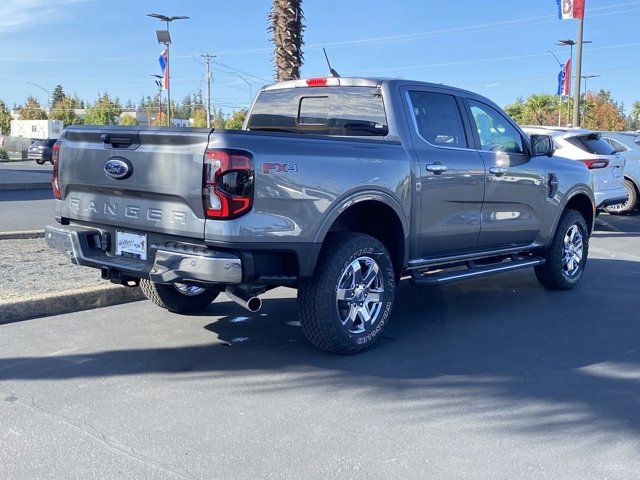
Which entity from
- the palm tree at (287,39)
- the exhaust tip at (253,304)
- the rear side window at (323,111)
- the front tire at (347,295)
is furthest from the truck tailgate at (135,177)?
the palm tree at (287,39)

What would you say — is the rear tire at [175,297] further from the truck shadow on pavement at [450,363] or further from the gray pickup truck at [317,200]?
the truck shadow on pavement at [450,363]

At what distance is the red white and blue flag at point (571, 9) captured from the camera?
1909cm

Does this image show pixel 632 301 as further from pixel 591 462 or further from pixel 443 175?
pixel 591 462

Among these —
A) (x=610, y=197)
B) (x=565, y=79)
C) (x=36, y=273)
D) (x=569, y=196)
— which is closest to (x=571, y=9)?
(x=610, y=197)

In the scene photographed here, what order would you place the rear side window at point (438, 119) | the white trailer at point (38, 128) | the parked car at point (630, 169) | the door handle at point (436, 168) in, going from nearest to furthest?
1. the door handle at point (436, 168)
2. the rear side window at point (438, 119)
3. the parked car at point (630, 169)
4. the white trailer at point (38, 128)

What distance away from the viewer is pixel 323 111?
628cm

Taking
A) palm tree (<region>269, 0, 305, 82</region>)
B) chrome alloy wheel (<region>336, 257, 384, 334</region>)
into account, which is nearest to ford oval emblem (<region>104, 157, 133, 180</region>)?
chrome alloy wheel (<region>336, 257, 384, 334</region>)

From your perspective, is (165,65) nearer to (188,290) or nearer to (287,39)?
(287,39)

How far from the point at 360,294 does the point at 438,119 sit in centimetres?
184

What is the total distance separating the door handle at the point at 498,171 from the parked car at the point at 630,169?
952cm

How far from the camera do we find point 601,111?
251 ft

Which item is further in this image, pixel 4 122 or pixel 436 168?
pixel 4 122

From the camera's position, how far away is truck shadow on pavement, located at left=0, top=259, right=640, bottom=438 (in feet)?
14.3

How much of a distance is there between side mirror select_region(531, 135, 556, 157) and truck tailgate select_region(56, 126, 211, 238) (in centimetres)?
384
